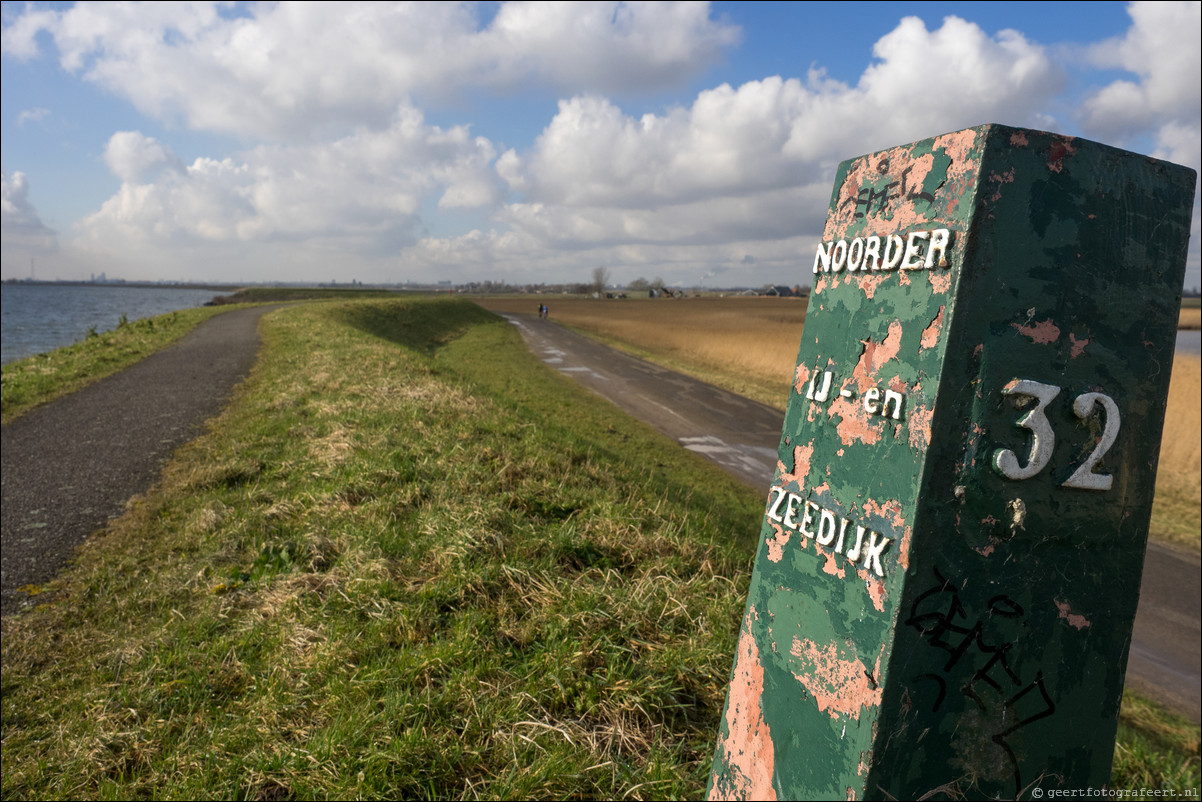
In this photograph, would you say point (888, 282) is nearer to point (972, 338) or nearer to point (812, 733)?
point (972, 338)

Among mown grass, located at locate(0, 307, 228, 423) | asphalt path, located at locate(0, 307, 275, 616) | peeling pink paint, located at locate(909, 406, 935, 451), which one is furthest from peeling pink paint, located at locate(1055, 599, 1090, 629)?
mown grass, located at locate(0, 307, 228, 423)

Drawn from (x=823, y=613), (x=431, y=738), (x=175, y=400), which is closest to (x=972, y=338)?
(x=823, y=613)

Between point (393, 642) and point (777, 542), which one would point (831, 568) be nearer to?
point (777, 542)

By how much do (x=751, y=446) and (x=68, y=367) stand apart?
15850 mm

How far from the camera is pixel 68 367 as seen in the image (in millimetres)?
14469

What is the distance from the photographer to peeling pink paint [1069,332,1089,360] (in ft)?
4.79

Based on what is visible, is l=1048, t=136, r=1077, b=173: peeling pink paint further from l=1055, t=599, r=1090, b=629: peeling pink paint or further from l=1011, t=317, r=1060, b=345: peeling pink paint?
l=1055, t=599, r=1090, b=629: peeling pink paint

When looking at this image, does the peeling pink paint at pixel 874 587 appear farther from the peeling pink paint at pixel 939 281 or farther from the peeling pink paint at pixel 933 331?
the peeling pink paint at pixel 939 281

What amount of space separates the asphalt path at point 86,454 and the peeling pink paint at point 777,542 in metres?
5.64

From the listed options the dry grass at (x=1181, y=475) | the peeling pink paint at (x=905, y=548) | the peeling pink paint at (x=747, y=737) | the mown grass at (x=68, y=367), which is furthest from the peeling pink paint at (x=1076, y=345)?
the mown grass at (x=68, y=367)

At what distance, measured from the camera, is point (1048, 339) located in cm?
145

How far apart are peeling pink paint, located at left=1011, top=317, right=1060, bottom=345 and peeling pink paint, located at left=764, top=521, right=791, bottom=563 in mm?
767

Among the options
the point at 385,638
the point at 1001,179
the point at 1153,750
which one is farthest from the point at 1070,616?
the point at 1153,750

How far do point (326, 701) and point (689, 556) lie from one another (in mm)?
2557
